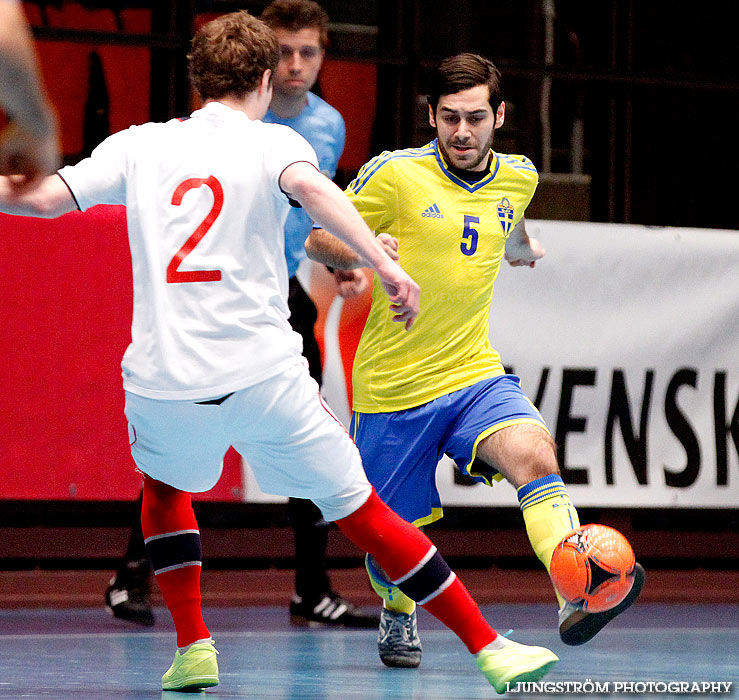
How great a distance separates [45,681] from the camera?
4.21 meters

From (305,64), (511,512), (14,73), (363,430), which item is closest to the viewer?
(14,73)

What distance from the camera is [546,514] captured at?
167 inches

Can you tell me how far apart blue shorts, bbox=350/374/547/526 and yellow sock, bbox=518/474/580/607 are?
333 mm

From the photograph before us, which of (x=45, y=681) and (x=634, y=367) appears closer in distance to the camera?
(x=45, y=681)

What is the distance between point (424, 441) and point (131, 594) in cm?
172

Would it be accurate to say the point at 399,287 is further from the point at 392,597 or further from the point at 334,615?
the point at 334,615

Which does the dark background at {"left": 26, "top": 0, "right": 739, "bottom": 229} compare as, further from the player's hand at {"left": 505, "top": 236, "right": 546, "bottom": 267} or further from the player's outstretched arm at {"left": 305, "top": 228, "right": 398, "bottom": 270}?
the player's outstretched arm at {"left": 305, "top": 228, "right": 398, "bottom": 270}

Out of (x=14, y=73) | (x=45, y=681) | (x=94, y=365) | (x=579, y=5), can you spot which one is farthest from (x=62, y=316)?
(x=14, y=73)

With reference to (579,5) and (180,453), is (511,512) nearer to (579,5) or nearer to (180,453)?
(579,5)

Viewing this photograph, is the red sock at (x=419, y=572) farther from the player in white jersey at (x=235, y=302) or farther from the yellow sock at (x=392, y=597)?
the yellow sock at (x=392, y=597)

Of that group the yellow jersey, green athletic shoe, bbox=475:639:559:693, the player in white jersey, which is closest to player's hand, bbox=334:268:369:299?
the yellow jersey

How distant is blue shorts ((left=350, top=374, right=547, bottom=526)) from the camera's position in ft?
15.3

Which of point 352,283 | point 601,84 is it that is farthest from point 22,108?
point 601,84

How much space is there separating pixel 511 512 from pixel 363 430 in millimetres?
2800
